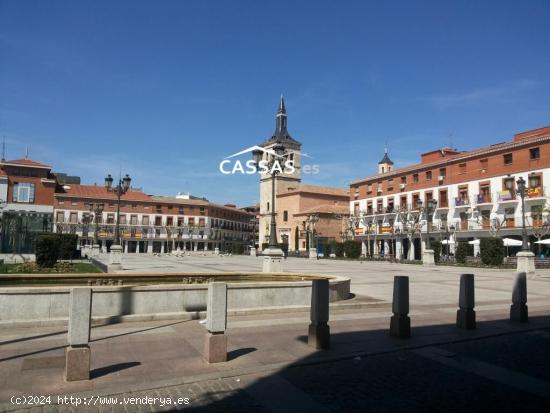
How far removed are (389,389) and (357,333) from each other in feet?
9.94

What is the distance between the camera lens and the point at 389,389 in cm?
525

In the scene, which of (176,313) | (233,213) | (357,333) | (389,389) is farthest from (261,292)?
(233,213)

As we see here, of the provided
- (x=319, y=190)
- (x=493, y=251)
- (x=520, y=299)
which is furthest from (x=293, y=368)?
(x=319, y=190)

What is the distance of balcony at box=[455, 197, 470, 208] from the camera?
46.8m

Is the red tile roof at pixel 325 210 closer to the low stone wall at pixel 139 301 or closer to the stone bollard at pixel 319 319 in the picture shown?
the low stone wall at pixel 139 301

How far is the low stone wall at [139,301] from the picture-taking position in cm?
820

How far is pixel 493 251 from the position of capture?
99.6ft

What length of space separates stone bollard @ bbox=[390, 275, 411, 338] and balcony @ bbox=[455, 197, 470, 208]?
4250cm

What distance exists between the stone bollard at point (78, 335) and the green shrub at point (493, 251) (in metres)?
30.1

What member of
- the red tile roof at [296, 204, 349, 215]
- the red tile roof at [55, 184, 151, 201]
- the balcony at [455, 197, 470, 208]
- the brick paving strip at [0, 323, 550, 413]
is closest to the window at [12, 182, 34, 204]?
the red tile roof at [55, 184, 151, 201]

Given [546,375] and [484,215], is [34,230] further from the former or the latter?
[546,375]

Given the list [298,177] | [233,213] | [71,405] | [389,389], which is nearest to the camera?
[71,405]

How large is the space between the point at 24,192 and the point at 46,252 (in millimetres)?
50401

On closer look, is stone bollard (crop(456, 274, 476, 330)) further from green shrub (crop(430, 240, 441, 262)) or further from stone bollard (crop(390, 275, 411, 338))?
green shrub (crop(430, 240, 441, 262))
